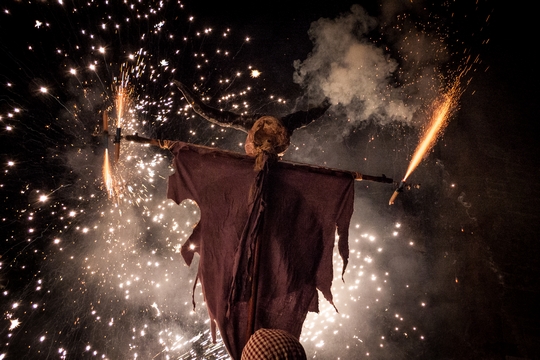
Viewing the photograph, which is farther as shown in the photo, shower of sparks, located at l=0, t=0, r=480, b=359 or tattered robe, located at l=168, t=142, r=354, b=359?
shower of sparks, located at l=0, t=0, r=480, b=359

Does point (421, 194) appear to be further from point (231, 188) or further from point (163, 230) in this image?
point (163, 230)

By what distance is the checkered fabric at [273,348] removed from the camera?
164 centimetres

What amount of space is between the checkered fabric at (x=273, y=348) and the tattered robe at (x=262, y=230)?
0.78 m

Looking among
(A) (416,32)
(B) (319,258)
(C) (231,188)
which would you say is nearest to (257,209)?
(C) (231,188)

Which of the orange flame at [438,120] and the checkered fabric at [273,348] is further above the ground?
the orange flame at [438,120]

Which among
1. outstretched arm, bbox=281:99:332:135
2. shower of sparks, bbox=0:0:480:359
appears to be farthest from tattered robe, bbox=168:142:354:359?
shower of sparks, bbox=0:0:480:359

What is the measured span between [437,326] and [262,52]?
31.4 feet

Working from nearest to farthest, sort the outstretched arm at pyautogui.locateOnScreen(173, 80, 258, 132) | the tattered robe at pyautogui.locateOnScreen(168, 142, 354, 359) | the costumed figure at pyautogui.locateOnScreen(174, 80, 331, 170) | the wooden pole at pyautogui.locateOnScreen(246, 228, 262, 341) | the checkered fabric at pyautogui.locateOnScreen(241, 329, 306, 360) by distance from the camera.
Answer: the checkered fabric at pyautogui.locateOnScreen(241, 329, 306, 360) → the wooden pole at pyautogui.locateOnScreen(246, 228, 262, 341) → the tattered robe at pyautogui.locateOnScreen(168, 142, 354, 359) → the costumed figure at pyautogui.locateOnScreen(174, 80, 331, 170) → the outstretched arm at pyautogui.locateOnScreen(173, 80, 258, 132)

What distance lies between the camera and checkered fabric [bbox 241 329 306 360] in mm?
1640

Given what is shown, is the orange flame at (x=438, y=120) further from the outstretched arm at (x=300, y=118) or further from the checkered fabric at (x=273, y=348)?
the checkered fabric at (x=273, y=348)

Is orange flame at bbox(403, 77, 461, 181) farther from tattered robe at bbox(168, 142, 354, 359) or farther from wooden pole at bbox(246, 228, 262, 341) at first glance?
wooden pole at bbox(246, 228, 262, 341)

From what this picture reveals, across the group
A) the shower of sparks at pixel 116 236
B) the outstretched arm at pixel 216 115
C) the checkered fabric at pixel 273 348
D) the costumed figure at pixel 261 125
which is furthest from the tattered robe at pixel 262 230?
the shower of sparks at pixel 116 236

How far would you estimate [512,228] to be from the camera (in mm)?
6715

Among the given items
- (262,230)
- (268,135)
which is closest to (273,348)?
(262,230)
